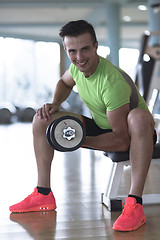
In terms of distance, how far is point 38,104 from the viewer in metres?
11.3

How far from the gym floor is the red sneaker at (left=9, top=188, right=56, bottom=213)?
0.03 meters

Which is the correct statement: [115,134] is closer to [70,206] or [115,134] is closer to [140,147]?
[140,147]

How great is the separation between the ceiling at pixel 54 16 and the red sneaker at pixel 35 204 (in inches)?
262

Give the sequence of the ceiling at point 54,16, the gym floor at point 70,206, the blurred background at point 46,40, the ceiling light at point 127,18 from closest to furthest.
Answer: the gym floor at point 70,206
the ceiling at point 54,16
the blurred background at point 46,40
the ceiling light at point 127,18

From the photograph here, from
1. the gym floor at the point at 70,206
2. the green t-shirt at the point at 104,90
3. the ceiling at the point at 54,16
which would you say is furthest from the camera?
the ceiling at the point at 54,16

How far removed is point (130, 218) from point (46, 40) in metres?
11.0

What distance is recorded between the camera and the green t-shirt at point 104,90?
1381 millimetres

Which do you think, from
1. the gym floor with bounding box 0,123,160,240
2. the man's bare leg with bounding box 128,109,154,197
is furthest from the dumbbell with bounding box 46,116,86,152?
the gym floor with bounding box 0,123,160,240

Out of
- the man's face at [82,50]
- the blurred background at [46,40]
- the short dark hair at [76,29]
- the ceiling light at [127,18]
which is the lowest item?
the man's face at [82,50]

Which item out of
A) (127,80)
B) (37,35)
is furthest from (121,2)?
(127,80)

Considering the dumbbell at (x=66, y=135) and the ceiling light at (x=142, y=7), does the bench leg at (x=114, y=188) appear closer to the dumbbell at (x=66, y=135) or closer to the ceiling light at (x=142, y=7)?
the dumbbell at (x=66, y=135)

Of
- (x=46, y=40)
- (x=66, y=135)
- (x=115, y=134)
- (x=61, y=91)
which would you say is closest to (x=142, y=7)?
(x=46, y=40)

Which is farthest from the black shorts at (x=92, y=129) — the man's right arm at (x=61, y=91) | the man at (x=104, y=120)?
the man's right arm at (x=61, y=91)

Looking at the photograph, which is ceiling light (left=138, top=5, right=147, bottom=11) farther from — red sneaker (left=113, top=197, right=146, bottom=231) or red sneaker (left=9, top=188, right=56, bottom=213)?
red sneaker (left=113, top=197, right=146, bottom=231)
